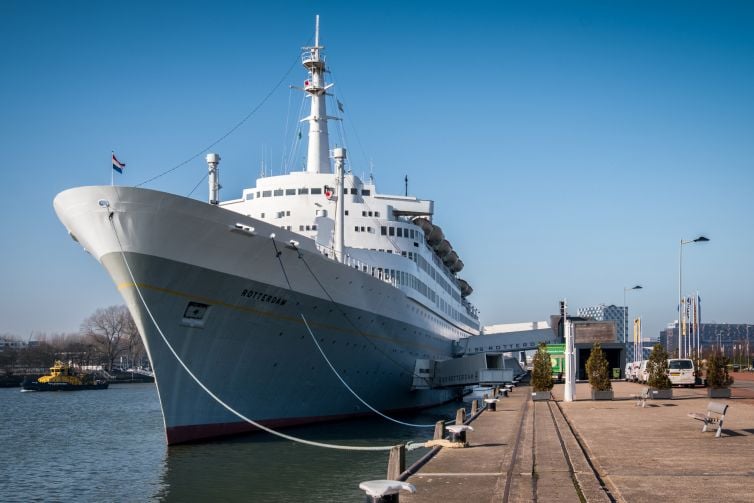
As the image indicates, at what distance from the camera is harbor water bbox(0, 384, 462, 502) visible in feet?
52.6

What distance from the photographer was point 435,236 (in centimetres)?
4644

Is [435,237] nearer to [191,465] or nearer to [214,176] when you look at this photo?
[214,176]

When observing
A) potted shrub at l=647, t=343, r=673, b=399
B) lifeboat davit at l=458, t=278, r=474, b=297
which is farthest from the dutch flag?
lifeboat davit at l=458, t=278, r=474, b=297

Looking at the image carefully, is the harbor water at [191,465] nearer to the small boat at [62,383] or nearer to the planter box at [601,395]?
the planter box at [601,395]

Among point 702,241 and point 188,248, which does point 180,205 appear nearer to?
point 188,248

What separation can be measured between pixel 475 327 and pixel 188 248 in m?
53.2

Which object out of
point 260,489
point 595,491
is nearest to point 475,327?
point 260,489

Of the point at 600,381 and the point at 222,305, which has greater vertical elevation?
the point at 222,305

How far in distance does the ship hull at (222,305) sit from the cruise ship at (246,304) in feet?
0.12

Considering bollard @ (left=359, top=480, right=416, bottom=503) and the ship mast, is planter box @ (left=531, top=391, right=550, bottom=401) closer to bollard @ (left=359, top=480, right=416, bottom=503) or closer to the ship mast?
the ship mast

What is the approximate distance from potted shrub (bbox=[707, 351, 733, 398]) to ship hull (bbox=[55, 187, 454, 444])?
13.5m


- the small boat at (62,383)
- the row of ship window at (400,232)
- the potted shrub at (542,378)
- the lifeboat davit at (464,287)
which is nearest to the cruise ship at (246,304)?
the row of ship window at (400,232)

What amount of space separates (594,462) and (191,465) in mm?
10852

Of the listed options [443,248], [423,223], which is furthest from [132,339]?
[423,223]
